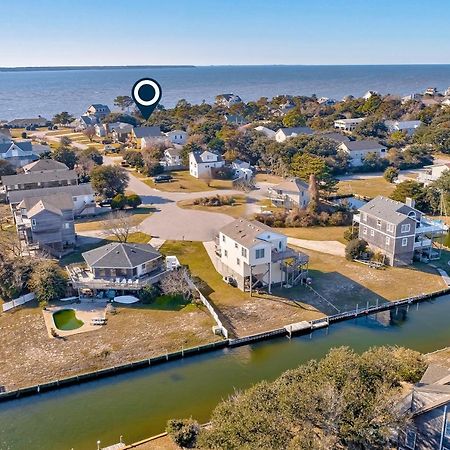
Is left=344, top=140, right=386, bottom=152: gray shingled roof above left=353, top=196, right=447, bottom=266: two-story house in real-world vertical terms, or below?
above

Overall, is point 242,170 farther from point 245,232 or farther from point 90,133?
point 90,133

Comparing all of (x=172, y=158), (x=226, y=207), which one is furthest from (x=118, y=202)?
(x=172, y=158)

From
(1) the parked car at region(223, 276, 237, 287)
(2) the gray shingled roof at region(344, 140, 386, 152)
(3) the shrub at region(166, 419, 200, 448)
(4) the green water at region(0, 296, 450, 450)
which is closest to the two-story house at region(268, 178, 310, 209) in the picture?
(1) the parked car at region(223, 276, 237, 287)

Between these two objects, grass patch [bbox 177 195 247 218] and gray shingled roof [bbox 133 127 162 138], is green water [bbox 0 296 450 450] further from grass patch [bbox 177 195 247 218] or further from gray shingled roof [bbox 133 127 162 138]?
gray shingled roof [bbox 133 127 162 138]

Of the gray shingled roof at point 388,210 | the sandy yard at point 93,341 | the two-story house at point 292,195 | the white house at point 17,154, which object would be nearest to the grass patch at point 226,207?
the two-story house at point 292,195

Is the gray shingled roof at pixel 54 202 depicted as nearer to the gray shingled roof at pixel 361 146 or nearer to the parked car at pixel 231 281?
the parked car at pixel 231 281
